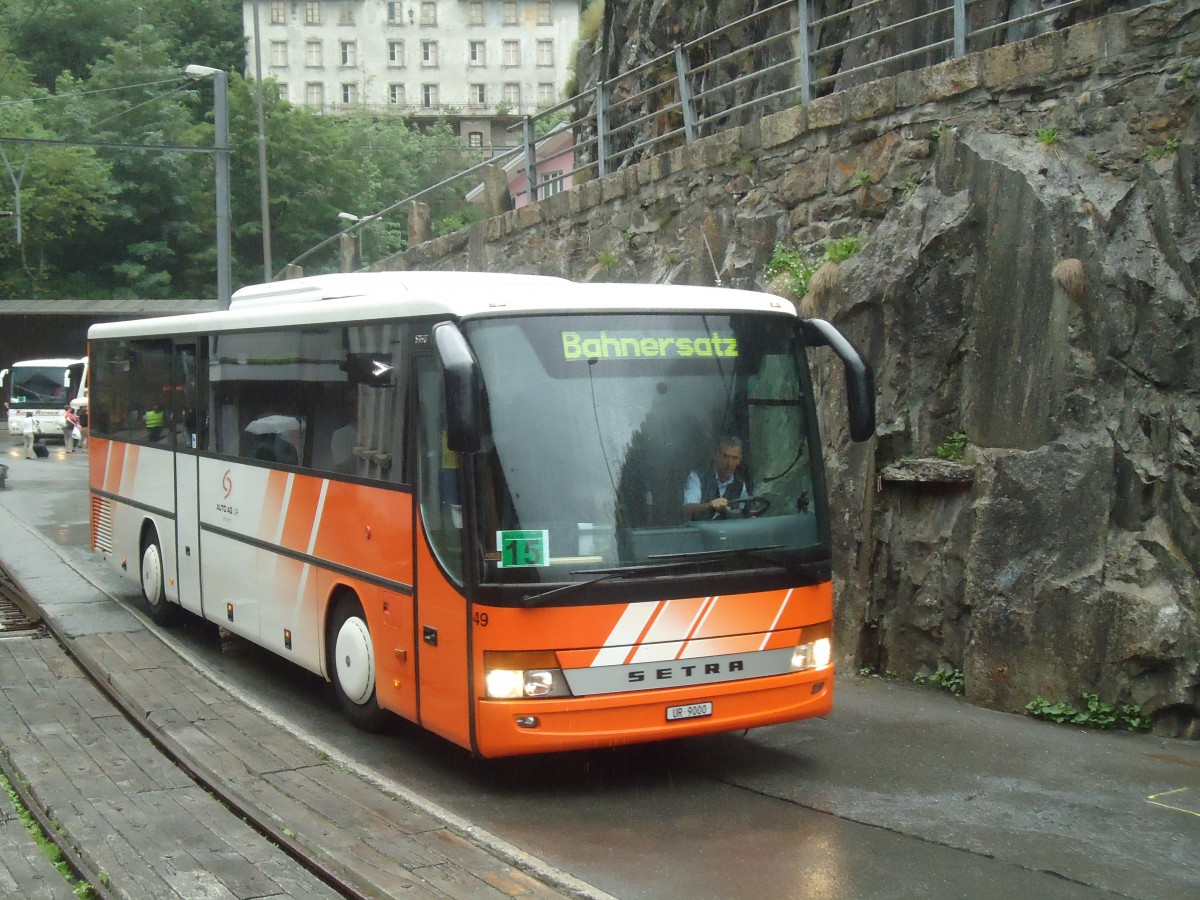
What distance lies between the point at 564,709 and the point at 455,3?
314 feet

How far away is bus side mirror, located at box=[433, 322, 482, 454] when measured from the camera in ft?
21.4

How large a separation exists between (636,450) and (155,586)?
695cm

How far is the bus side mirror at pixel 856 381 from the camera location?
7770mm

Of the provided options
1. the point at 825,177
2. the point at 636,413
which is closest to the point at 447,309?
the point at 636,413

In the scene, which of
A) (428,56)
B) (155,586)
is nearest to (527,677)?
(155,586)

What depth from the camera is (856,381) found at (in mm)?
7789

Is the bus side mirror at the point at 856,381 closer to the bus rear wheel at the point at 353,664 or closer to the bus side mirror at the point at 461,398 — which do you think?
the bus side mirror at the point at 461,398

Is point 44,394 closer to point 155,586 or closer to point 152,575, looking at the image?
point 152,575

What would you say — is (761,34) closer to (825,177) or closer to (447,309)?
(825,177)

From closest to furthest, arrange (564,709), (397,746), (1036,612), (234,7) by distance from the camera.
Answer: (564,709) → (397,746) → (1036,612) → (234,7)

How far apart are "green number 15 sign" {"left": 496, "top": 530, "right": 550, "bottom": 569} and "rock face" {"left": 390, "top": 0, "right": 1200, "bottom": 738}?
382 centimetres

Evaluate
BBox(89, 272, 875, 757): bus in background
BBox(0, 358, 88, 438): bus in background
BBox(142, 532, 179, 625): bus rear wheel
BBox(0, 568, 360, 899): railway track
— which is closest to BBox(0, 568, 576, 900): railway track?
BBox(0, 568, 360, 899): railway track

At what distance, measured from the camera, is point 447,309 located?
7.21 metres

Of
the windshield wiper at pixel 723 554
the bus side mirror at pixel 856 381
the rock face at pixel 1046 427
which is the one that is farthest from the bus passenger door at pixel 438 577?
the rock face at pixel 1046 427
